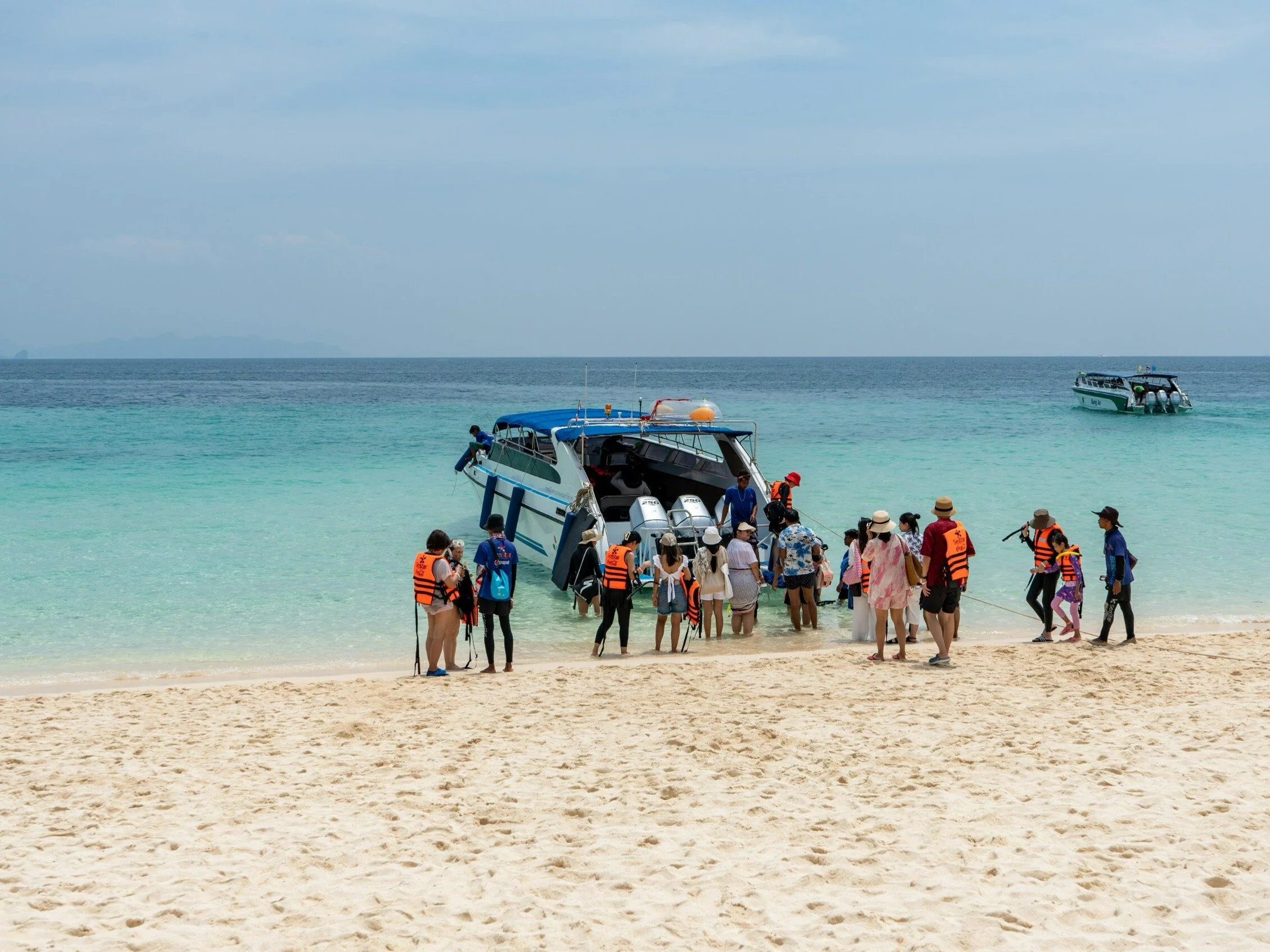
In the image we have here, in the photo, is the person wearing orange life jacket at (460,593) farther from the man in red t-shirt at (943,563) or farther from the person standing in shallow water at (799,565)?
the man in red t-shirt at (943,563)

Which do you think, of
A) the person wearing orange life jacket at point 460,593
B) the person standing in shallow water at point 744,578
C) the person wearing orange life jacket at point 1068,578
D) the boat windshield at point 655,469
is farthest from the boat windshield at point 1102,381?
the person wearing orange life jacket at point 460,593

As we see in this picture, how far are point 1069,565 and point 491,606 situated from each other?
5552 mm

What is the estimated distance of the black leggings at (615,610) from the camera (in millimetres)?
9797

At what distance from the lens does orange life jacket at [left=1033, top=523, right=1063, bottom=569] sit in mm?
10016

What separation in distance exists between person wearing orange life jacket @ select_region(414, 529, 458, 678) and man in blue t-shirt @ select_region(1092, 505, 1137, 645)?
19.1ft

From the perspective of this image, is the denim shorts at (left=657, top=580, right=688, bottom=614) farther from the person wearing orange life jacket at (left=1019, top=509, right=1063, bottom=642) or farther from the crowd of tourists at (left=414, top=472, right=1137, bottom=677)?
the person wearing orange life jacket at (left=1019, top=509, right=1063, bottom=642)

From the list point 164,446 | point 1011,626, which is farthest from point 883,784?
point 164,446

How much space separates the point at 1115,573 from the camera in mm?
9438

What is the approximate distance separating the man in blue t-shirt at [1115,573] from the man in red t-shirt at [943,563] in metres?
1.43

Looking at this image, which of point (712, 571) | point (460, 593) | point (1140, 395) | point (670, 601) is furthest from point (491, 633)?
point (1140, 395)

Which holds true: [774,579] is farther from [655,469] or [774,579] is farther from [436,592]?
[655,469]

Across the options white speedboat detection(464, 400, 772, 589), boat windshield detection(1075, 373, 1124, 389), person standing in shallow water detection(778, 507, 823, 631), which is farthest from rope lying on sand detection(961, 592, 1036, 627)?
boat windshield detection(1075, 373, 1124, 389)

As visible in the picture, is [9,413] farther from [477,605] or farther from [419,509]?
[477,605]

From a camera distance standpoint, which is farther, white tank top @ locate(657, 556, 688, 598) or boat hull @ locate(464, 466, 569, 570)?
boat hull @ locate(464, 466, 569, 570)
